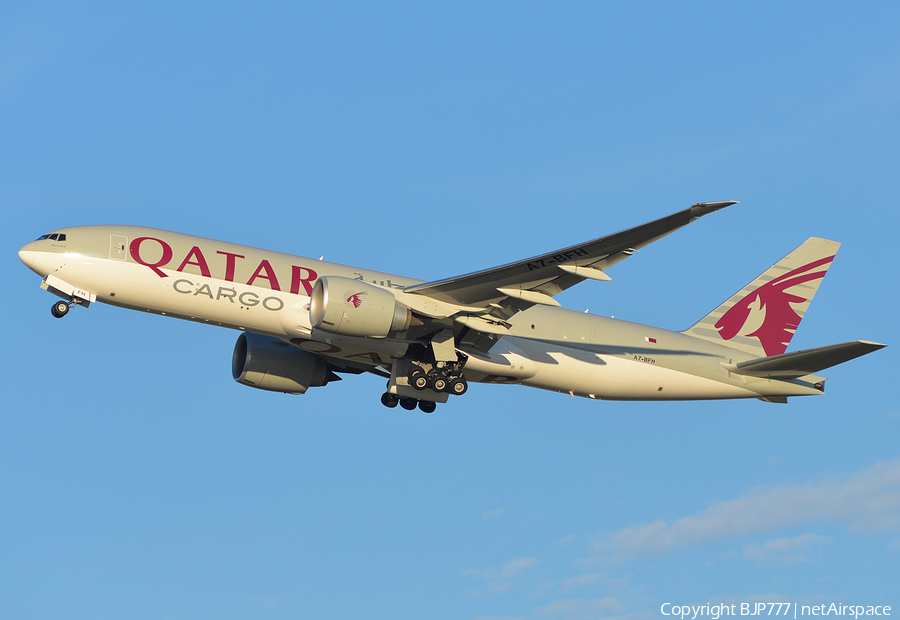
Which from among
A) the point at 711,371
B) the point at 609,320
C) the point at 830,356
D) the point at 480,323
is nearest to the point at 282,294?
the point at 480,323

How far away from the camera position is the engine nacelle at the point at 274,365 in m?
34.3

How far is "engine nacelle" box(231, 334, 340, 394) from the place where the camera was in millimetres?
34281

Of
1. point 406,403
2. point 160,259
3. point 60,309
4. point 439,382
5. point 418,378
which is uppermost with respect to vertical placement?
point 160,259

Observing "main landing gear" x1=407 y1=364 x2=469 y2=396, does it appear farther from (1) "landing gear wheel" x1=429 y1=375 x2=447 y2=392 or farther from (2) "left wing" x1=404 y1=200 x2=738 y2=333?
(2) "left wing" x1=404 y1=200 x2=738 y2=333

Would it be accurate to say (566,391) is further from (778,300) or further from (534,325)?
(778,300)

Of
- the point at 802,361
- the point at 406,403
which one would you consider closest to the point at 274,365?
the point at 406,403

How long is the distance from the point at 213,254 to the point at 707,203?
14.7m

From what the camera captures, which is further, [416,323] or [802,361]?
[802,361]

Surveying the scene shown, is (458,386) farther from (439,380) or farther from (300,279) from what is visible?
(300,279)

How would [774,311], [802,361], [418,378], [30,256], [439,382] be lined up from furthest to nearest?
1. [774,311]
2. [802,361]
3. [418,378]
4. [439,382]
5. [30,256]

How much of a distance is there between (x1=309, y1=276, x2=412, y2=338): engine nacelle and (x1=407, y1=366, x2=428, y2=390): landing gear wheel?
9.78 feet

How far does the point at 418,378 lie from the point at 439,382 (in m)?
0.70

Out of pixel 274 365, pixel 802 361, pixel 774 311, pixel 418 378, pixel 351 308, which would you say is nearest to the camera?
pixel 351 308

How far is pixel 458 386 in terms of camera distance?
3128 cm
